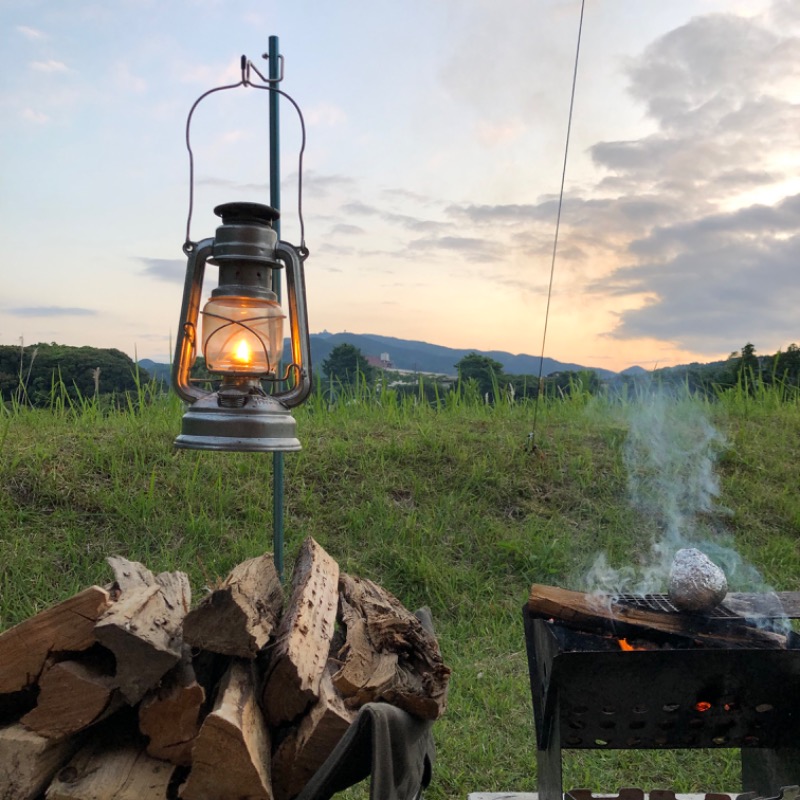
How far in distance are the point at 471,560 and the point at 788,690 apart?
2598mm

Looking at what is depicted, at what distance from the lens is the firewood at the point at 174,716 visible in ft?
5.92

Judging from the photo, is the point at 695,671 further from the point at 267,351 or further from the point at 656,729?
the point at 267,351

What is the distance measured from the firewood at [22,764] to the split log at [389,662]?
2.28ft

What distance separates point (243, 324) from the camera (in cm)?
217

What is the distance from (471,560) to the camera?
4473mm

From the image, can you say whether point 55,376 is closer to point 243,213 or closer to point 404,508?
point 404,508

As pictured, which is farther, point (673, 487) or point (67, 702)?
point (673, 487)

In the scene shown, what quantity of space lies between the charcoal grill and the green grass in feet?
4.21

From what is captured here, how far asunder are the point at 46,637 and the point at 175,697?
368mm

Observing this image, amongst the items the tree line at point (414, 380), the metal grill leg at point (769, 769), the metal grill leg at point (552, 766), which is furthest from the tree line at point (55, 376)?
the metal grill leg at point (769, 769)

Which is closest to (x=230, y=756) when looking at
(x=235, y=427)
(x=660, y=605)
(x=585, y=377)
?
(x=235, y=427)

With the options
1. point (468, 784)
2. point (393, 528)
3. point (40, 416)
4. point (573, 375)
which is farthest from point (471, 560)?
point (40, 416)

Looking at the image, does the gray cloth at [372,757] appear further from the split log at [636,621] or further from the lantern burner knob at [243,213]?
the lantern burner knob at [243,213]

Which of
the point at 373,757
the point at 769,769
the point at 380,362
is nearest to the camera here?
the point at 373,757
